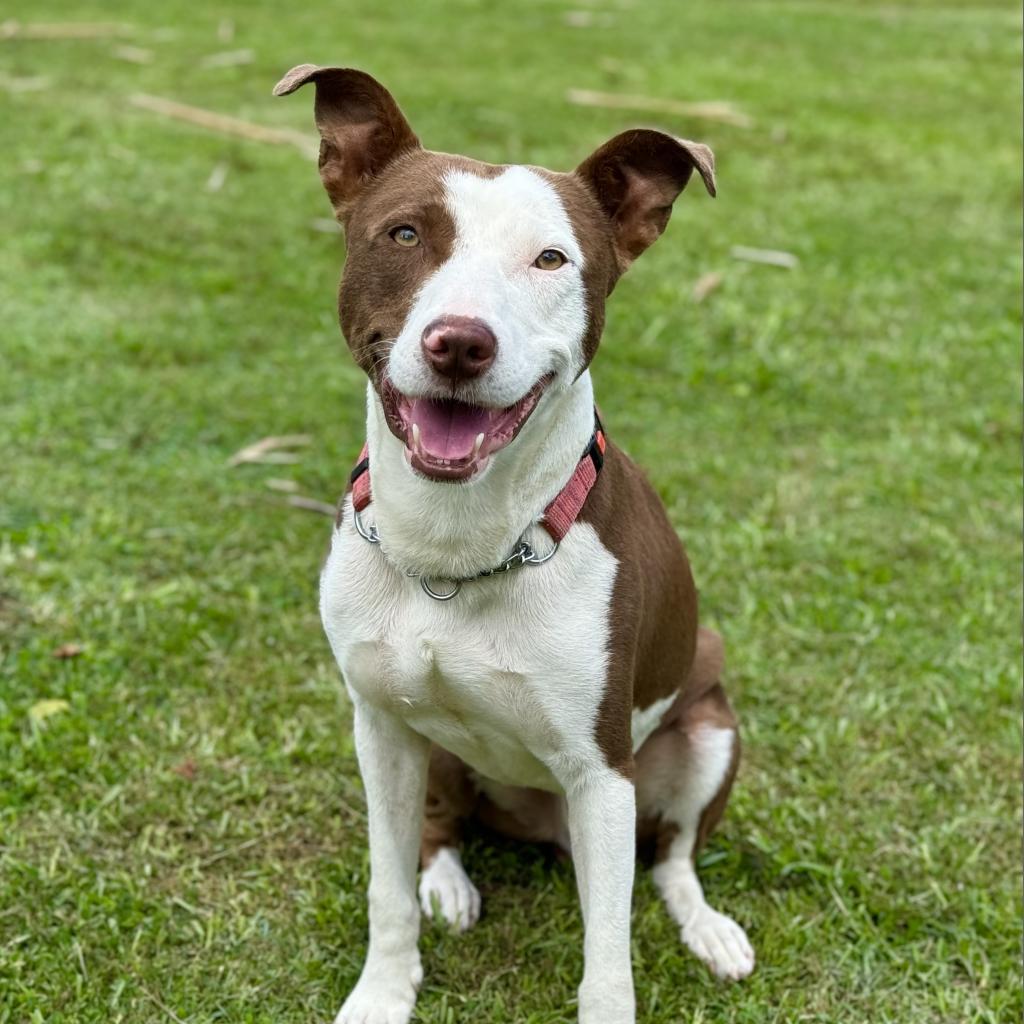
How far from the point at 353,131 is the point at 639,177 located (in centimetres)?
65

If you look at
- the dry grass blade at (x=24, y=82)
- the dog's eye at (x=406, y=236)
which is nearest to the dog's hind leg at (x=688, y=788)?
the dog's eye at (x=406, y=236)

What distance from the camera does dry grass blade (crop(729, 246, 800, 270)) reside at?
8.45 m

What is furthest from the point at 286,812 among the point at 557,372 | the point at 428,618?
the point at 557,372

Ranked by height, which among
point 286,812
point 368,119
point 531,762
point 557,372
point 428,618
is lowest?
point 286,812

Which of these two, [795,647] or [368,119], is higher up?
[368,119]

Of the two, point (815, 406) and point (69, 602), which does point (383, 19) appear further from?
point (69, 602)

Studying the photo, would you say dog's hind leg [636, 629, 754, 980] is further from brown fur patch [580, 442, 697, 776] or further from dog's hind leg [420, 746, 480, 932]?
dog's hind leg [420, 746, 480, 932]

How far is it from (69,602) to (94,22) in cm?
1051

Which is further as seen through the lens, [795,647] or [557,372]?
[795,647]

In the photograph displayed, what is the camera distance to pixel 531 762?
10.3ft

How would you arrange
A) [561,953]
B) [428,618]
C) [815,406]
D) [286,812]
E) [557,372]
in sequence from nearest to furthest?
1. [557,372]
2. [428,618]
3. [561,953]
4. [286,812]
5. [815,406]

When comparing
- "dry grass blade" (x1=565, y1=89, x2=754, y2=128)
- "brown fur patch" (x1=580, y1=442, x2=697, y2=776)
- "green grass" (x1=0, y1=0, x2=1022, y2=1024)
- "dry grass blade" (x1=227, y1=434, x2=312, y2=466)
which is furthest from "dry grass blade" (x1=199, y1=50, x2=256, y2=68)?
"brown fur patch" (x1=580, y1=442, x2=697, y2=776)

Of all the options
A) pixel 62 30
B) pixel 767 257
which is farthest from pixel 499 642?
pixel 62 30

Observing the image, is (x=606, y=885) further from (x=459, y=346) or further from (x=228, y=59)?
(x=228, y=59)
